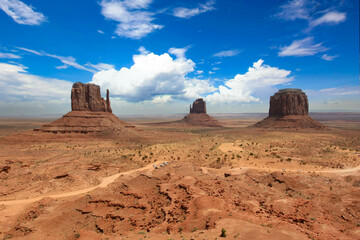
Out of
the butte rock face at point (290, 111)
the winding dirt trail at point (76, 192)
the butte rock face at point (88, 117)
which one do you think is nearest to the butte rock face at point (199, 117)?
the butte rock face at point (290, 111)

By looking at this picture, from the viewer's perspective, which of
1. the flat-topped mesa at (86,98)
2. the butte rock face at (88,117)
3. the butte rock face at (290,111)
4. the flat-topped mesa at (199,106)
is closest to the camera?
the butte rock face at (88,117)

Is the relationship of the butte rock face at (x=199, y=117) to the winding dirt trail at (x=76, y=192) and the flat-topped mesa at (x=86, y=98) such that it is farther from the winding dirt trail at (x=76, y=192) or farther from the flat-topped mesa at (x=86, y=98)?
the winding dirt trail at (x=76, y=192)

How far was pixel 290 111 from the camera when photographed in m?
90.2

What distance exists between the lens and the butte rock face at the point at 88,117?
60.2 m

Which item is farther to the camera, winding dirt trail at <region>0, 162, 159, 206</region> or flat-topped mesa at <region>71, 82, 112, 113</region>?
flat-topped mesa at <region>71, 82, 112, 113</region>

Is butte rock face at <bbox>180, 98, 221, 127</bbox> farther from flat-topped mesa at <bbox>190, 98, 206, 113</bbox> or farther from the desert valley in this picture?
the desert valley

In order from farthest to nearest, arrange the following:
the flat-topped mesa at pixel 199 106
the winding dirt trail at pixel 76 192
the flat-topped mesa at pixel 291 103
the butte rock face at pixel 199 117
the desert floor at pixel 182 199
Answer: the flat-topped mesa at pixel 199 106, the butte rock face at pixel 199 117, the flat-topped mesa at pixel 291 103, the winding dirt trail at pixel 76 192, the desert floor at pixel 182 199

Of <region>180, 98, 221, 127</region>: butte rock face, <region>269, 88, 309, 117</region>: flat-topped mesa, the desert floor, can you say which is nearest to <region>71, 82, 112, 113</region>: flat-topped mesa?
the desert floor

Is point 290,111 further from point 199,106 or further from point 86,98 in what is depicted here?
point 86,98

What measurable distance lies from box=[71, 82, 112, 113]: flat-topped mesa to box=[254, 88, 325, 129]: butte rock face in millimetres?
74670

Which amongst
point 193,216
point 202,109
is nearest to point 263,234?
point 193,216

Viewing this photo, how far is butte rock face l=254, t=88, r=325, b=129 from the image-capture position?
3276 inches

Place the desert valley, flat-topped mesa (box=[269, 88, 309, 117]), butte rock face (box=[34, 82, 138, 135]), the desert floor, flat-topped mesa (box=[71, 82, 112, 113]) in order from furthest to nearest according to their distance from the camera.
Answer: flat-topped mesa (box=[269, 88, 309, 117]) < flat-topped mesa (box=[71, 82, 112, 113]) < butte rock face (box=[34, 82, 138, 135]) < the desert valley < the desert floor

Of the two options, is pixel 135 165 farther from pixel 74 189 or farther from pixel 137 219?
pixel 137 219
